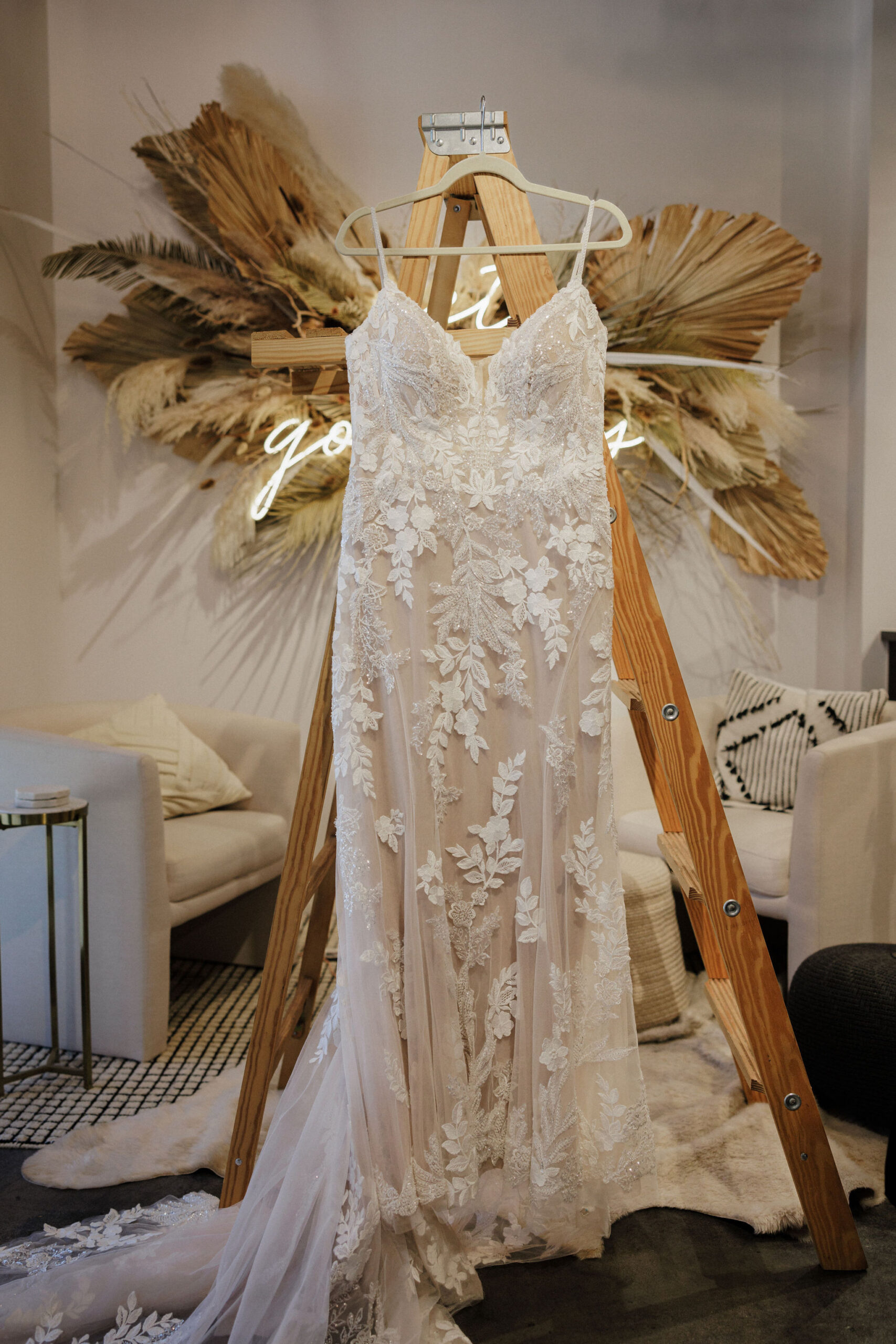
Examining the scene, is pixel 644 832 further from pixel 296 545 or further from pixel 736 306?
pixel 736 306

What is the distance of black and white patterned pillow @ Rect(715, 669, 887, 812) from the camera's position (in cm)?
303

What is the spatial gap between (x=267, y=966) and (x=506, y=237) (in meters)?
1.28

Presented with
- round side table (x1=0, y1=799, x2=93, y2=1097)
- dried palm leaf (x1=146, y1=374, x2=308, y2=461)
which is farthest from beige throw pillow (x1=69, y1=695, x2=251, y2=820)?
dried palm leaf (x1=146, y1=374, x2=308, y2=461)

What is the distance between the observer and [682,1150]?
199cm

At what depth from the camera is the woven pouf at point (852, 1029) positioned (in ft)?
6.58

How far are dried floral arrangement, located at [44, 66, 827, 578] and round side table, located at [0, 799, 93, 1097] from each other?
4.87 ft

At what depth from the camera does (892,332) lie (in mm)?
3471

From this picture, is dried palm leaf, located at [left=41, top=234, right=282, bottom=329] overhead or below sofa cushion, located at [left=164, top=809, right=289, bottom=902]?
overhead

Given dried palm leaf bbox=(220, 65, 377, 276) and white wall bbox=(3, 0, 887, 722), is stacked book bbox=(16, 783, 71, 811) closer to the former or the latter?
white wall bbox=(3, 0, 887, 722)

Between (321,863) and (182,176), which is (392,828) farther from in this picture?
(182,176)

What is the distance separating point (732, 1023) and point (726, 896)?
1.05 ft

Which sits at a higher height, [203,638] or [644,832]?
[203,638]

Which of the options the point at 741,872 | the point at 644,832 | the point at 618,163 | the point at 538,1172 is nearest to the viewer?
the point at 538,1172

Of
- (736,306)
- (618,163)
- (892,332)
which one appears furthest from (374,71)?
(892,332)
